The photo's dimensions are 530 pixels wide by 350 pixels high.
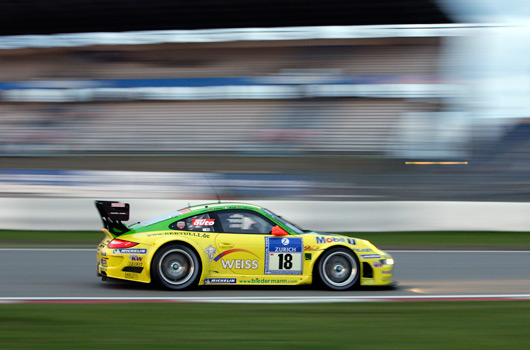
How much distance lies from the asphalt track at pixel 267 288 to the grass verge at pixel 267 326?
0.54 m

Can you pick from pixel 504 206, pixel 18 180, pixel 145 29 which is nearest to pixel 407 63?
pixel 145 29

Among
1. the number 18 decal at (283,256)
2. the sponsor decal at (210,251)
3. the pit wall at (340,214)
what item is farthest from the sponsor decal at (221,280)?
the pit wall at (340,214)

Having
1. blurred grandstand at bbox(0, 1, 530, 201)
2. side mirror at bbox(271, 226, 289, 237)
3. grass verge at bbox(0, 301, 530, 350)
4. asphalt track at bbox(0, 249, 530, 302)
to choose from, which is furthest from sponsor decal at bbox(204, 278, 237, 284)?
blurred grandstand at bbox(0, 1, 530, 201)

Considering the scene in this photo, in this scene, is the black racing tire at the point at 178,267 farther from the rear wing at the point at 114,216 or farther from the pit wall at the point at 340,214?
the pit wall at the point at 340,214

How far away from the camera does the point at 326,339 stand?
472 cm

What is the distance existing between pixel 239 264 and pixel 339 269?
1082 millimetres

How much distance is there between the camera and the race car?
22.5 feet

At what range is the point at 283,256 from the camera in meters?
6.96

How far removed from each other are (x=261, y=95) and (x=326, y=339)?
68.2ft

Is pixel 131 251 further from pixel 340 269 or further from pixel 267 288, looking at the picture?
pixel 340 269

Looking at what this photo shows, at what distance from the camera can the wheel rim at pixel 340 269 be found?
7062 mm

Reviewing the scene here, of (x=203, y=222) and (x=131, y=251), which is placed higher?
(x=203, y=222)

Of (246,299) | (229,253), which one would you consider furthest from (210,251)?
(246,299)

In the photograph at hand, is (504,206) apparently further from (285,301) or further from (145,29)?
(145,29)
